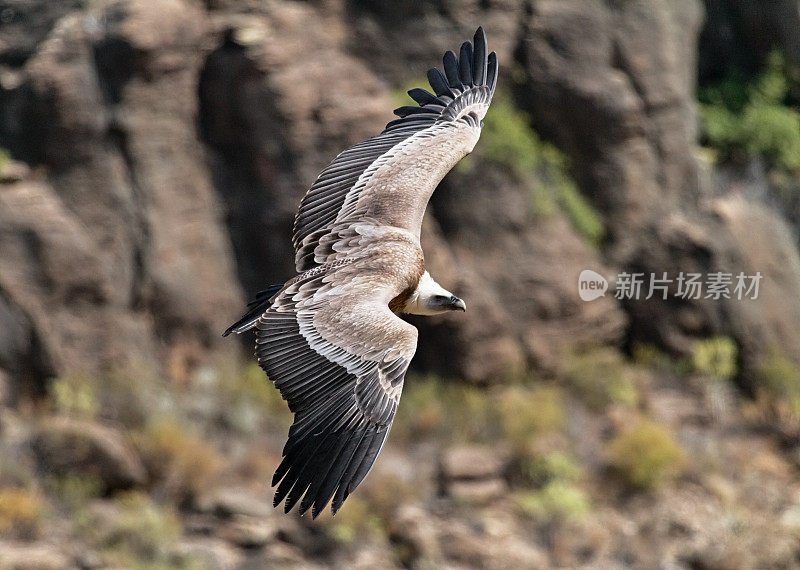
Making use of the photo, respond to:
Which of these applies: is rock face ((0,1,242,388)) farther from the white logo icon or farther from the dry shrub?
the white logo icon

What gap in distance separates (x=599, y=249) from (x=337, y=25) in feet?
12.3

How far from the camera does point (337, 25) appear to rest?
42.3 ft

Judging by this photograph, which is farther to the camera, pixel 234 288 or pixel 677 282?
pixel 677 282

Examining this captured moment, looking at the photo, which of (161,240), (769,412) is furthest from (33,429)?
(769,412)

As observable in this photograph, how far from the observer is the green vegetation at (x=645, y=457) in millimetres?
12586

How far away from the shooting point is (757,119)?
579 inches

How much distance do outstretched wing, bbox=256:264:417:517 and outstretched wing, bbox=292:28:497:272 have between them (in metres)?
0.65

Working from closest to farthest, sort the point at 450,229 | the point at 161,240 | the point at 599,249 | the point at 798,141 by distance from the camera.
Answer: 1. the point at 161,240
2. the point at 450,229
3. the point at 599,249
4. the point at 798,141

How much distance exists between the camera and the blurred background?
11.5 metres

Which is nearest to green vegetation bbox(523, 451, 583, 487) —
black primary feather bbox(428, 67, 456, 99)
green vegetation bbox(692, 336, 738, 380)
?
green vegetation bbox(692, 336, 738, 380)

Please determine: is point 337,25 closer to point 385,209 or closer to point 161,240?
point 161,240

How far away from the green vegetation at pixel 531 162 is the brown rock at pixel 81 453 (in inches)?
172

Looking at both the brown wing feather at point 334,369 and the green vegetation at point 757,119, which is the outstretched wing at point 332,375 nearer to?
the brown wing feather at point 334,369

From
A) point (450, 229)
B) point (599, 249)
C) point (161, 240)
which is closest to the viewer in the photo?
point (161, 240)
